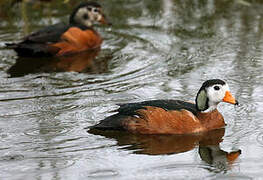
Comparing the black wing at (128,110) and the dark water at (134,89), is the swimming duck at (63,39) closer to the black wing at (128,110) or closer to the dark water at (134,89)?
the dark water at (134,89)

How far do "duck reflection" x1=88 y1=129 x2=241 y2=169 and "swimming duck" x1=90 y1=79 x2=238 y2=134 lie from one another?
86 mm

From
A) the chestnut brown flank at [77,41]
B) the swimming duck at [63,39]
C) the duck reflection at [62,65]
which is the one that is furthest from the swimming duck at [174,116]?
the chestnut brown flank at [77,41]

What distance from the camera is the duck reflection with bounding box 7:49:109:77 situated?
1161cm

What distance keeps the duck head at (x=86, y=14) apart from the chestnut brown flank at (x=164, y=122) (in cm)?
572

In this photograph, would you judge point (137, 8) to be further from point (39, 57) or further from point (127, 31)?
point (39, 57)

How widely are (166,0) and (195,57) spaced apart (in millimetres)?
4293

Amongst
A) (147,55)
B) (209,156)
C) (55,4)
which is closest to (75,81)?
(147,55)

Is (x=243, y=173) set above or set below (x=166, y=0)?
below

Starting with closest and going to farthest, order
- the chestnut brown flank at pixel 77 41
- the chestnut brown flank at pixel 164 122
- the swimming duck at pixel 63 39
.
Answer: the chestnut brown flank at pixel 164 122
the swimming duck at pixel 63 39
the chestnut brown flank at pixel 77 41

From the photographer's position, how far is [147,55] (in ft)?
39.7

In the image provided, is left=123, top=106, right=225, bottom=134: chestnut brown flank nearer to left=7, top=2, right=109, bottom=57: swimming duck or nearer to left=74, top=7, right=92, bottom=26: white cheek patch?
left=7, top=2, right=109, bottom=57: swimming duck

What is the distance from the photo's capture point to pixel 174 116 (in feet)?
27.6

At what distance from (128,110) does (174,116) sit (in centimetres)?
62

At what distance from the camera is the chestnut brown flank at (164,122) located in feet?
27.6
